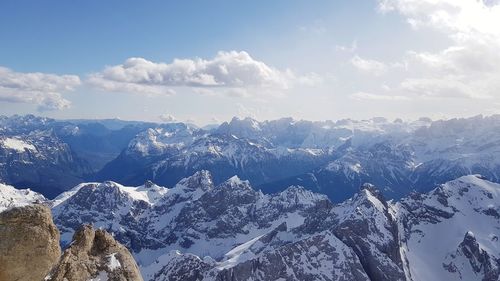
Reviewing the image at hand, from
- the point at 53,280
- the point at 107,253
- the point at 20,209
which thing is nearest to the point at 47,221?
the point at 20,209

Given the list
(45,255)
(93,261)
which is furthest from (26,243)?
(93,261)

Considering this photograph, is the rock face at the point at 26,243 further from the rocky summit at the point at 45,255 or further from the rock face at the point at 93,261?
the rock face at the point at 93,261

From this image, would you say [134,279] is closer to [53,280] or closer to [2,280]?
[53,280]

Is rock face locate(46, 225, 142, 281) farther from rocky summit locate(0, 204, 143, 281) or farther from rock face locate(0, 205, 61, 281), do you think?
rock face locate(0, 205, 61, 281)

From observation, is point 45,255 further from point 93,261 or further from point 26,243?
point 93,261

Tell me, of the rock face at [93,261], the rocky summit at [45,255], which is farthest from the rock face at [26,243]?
the rock face at [93,261]

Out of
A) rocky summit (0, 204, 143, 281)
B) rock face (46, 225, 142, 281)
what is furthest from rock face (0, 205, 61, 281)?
rock face (46, 225, 142, 281)
